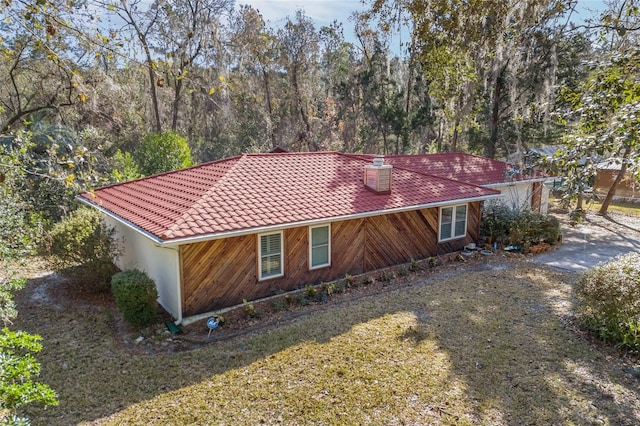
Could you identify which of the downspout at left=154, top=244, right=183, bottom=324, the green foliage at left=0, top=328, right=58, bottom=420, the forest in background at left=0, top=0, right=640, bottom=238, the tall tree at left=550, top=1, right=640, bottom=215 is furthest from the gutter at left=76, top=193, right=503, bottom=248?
the tall tree at left=550, top=1, right=640, bottom=215

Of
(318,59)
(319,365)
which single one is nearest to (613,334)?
(319,365)

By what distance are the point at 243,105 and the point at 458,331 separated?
25.1m

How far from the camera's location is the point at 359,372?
6184mm

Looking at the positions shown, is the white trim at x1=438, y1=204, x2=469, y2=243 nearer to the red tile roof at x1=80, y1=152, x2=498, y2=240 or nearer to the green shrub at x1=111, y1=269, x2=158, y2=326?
the red tile roof at x1=80, y1=152, x2=498, y2=240

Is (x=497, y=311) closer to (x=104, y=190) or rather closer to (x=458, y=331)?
(x=458, y=331)

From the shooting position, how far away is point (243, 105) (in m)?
29.1

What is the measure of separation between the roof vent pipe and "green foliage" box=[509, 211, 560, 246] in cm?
491

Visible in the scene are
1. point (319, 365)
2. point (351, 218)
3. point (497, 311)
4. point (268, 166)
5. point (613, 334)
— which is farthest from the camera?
point (268, 166)

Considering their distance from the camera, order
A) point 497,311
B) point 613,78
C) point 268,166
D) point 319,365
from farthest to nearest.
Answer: point 268,166
point 497,311
point 319,365
point 613,78

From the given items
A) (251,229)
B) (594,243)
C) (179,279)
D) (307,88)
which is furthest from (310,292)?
Answer: (307,88)

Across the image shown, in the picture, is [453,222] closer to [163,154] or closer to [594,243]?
[594,243]

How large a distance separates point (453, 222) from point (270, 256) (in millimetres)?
6165

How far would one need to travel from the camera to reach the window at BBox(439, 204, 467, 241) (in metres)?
Result: 12.1

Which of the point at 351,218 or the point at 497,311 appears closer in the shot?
the point at 497,311
